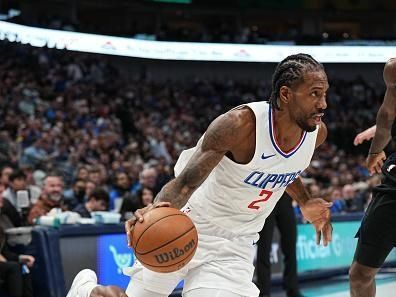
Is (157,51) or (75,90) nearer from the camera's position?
(75,90)

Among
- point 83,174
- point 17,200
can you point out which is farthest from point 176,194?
point 83,174

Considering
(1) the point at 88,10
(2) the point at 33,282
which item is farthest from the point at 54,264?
(1) the point at 88,10

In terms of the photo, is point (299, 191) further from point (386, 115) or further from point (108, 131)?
point (108, 131)

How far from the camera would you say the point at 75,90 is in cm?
1769

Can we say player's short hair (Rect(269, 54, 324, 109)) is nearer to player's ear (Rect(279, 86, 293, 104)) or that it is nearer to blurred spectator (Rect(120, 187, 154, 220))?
player's ear (Rect(279, 86, 293, 104))

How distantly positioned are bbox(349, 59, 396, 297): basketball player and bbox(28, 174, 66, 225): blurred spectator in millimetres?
3632

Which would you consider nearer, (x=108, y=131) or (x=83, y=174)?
(x=83, y=174)

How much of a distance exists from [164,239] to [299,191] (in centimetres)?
113

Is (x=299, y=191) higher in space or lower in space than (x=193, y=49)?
lower

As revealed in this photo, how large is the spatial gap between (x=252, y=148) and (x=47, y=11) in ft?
61.3

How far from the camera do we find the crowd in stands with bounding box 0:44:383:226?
885cm

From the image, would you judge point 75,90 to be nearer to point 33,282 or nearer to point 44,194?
point 44,194

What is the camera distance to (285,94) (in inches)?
140

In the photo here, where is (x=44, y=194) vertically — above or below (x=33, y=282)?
above
